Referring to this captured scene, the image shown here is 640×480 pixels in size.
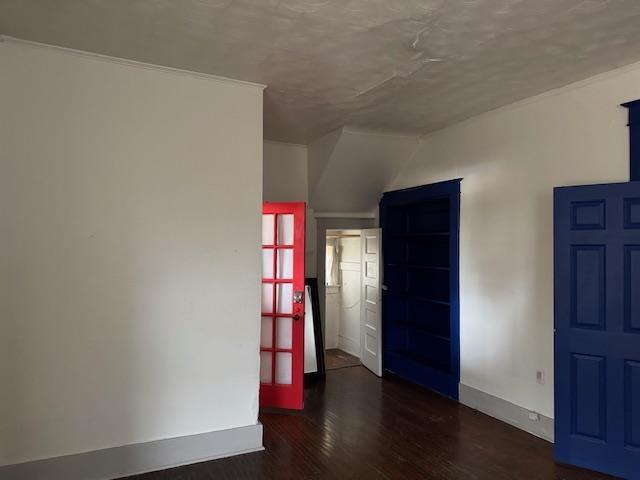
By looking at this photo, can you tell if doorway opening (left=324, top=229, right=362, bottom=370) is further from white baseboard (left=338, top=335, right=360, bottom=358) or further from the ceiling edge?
the ceiling edge

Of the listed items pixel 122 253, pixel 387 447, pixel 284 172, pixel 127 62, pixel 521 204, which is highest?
pixel 127 62

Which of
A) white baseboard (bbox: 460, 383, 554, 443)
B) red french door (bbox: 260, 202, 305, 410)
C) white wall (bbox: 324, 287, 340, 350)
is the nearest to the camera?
white baseboard (bbox: 460, 383, 554, 443)

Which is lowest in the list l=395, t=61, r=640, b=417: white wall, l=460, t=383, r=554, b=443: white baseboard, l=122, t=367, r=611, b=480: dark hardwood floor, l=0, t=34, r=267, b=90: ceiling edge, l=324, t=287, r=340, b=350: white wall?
l=122, t=367, r=611, b=480: dark hardwood floor

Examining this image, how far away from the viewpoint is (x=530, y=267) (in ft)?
12.6

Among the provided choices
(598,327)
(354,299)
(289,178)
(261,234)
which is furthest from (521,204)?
(354,299)

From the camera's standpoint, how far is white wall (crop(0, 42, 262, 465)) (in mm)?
2824

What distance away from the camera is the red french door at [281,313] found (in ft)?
14.3

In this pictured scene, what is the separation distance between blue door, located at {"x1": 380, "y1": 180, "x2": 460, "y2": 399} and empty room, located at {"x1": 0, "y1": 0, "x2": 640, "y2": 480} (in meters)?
0.39

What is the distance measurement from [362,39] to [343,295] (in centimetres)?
476

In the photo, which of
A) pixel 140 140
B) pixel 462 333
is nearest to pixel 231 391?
pixel 140 140

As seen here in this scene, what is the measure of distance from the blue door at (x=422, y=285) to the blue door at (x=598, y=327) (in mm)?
1407

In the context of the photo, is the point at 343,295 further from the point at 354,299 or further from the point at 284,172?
the point at 284,172

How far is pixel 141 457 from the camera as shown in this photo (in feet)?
10.1

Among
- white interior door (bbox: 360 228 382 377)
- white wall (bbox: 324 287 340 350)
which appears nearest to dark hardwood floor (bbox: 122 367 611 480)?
white interior door (bbox: 360 228 382 377)
